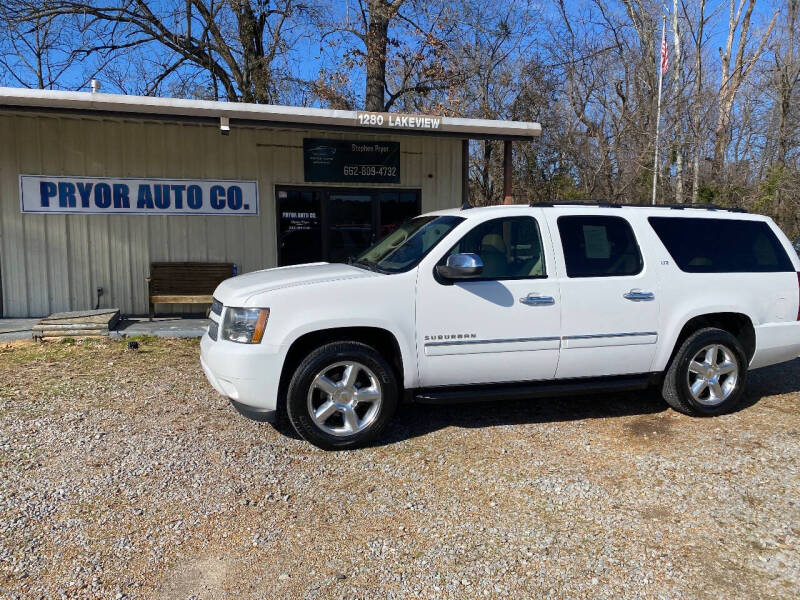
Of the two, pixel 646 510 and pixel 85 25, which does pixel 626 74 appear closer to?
pixel 85 25

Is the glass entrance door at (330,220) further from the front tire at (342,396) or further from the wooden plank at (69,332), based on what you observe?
the front tire at (342,396)

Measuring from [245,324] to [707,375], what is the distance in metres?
3.90

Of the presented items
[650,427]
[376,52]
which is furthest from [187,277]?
[376,52]

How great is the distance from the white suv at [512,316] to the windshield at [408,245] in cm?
2

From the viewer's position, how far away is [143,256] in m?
9.68

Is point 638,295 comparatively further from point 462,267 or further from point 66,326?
point 66,326

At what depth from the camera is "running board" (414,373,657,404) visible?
177 inches

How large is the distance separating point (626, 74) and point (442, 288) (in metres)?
21.2

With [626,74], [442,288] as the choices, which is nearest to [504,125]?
[442,288]

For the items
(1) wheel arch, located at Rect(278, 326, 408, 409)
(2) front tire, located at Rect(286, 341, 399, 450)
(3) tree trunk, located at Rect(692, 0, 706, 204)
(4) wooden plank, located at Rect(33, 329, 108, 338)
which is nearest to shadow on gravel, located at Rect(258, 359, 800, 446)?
(2) front tire, located at Rect(286, 341, 399, 450)

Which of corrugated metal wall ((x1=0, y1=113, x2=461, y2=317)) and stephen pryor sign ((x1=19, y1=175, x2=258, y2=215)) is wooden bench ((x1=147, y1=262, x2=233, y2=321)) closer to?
corrugated metal wall ((x1=0, y1=113, x2=461, y2=317))

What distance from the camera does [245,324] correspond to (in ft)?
13.8

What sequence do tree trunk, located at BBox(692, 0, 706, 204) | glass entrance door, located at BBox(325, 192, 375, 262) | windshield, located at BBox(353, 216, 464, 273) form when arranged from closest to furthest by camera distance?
1. windshield, located at BBox(353, 216, 464, 273)
2. glass entrance door, located at BBox(325, 192, 375, 262)
3. tree trunk, located at BBox(692, 0, 706, 204)

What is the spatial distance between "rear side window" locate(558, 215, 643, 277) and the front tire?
1.76 metres
